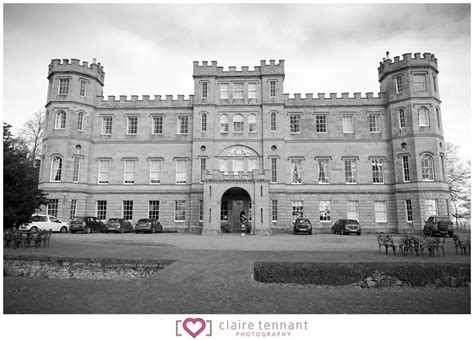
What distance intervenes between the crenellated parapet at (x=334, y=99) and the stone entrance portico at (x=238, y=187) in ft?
28.7

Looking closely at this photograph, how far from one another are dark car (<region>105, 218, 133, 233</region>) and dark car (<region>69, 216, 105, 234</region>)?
22.0 inches

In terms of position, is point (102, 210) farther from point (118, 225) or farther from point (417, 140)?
point (417, 140)

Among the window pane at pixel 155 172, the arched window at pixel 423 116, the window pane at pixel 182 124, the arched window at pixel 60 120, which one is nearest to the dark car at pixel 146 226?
the window pane at pixel 155 172

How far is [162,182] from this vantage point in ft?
101

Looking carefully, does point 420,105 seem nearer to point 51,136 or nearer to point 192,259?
point 192,259

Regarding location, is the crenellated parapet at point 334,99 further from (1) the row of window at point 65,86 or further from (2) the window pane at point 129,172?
(1) the row of window at point 65,86

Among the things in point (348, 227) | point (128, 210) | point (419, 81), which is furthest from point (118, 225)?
point (419, 81)

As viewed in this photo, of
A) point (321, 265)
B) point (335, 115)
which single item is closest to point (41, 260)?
point (321, 265)

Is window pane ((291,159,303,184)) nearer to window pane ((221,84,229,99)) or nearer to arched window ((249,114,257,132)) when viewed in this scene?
arched window ((249,114,257,132))
